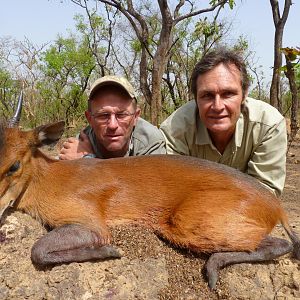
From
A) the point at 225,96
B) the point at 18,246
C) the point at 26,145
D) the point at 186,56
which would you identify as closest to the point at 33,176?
the point at 26,145

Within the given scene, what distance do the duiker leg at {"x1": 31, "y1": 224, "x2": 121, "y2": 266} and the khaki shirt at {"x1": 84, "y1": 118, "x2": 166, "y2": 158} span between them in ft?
6.33

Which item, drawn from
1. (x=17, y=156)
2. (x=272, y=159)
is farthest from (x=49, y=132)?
(x=272, y=159)

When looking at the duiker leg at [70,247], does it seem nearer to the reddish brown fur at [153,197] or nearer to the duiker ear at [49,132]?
the reddish brown fur at [153,197]

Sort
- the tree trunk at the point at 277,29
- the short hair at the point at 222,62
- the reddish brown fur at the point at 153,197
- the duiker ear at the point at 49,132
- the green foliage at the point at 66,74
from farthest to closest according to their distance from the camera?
the green foliage at the point at 66,74
the tree trunk at the point at 277,29
the short hair at the point at 222,62
the duiker ear at the point at 49,132
the reddish brown fur at the point at 153,197

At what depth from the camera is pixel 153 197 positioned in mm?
4207

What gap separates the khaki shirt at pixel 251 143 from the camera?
18.1 ft

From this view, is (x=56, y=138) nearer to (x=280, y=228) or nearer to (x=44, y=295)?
(x=44, y=295)

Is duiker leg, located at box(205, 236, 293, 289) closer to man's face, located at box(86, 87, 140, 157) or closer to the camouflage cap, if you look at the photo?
man's face, located at box(86, 87, 140, 157)

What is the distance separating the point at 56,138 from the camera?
4.53 m

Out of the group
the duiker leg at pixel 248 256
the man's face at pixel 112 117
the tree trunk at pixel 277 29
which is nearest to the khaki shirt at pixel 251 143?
the man's face at pixel 112 117

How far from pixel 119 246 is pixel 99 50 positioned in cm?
3094

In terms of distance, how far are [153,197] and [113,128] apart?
4.39ft

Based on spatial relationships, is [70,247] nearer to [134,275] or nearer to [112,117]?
[134,275]

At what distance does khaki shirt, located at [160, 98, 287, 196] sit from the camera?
552cm
